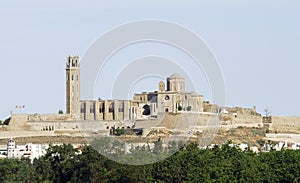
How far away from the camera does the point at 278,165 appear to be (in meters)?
58.3

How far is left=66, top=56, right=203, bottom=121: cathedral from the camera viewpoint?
91562mm

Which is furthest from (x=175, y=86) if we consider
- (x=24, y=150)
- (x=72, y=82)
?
(x=72, y=82)

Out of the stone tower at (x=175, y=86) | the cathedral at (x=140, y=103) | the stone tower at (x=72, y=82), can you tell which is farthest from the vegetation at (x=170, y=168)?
the stone tower at (x=72, y=82)

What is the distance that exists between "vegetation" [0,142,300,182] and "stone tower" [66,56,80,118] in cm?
3605

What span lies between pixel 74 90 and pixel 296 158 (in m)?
46.7

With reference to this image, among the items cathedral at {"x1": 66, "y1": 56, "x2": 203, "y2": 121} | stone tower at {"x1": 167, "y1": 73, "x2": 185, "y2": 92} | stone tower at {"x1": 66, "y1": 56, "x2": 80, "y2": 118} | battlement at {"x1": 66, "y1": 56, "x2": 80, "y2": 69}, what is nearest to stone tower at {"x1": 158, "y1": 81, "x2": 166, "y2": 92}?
cathedral at {"x1": 66, "y1": 56, "x2": 203, "y2": 121}

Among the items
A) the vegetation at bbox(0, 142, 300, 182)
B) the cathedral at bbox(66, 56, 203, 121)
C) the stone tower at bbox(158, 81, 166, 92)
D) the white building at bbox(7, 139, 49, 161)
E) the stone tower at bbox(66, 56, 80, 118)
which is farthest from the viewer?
the stone tower at bbox(66, 56, 80, 118)

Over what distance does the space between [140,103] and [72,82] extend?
645 cm

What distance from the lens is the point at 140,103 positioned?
332 feet

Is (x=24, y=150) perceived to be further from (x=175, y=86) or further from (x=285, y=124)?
(x=285, y=124)

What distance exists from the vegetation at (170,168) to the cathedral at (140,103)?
73.4 feet

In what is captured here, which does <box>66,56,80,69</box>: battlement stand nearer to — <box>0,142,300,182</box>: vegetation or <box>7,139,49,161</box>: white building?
<box>7,139,49,161</box>: white building

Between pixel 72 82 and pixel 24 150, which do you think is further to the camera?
pixel 72 82

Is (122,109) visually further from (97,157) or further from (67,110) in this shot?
(97,157)
